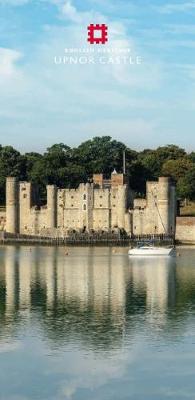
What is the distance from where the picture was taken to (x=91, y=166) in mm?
105438

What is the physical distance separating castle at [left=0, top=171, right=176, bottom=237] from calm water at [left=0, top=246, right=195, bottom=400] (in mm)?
26823

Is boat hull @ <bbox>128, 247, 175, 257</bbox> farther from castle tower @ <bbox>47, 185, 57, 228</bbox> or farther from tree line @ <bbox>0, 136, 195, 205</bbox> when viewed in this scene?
tree line @ <bbox>0, 136, 195, 205</bbox>

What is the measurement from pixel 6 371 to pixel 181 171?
81.2m

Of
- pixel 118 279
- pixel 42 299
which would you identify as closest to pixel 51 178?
pixel 118 279

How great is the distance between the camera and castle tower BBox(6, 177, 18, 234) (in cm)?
8606

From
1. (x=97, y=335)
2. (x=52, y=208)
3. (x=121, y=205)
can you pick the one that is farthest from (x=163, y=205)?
(x=97, y=335)

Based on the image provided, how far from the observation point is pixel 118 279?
48.2 m

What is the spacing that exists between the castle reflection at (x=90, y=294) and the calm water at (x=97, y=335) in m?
0.04

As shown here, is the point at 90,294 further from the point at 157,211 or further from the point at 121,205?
the point at 121,205

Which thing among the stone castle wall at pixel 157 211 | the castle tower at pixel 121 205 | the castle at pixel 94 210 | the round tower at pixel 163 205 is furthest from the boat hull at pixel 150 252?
the castle tower at pixel 121 205

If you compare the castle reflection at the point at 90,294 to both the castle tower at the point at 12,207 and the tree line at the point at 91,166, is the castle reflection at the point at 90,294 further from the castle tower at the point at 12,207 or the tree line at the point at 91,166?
the tree line at the point at 91,166

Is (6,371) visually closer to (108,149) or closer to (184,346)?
(184,346)

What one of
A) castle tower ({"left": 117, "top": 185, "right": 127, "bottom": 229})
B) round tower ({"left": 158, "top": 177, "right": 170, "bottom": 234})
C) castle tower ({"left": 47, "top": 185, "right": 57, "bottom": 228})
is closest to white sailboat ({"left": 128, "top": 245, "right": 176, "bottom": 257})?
round tower ({"left": 158, "top": 177, "right": 170, "bottom": 234})

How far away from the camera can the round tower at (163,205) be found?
78.5 meters
